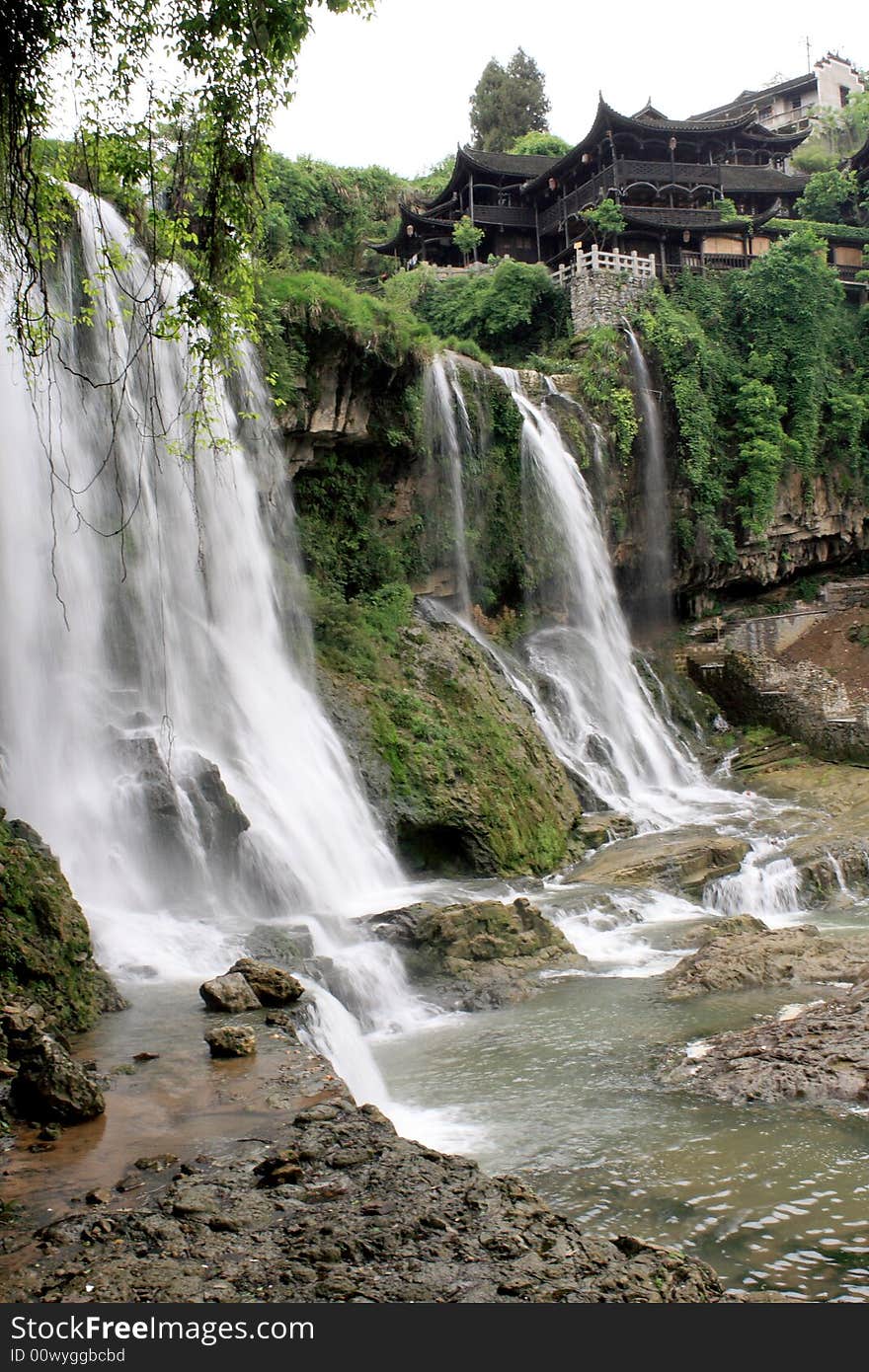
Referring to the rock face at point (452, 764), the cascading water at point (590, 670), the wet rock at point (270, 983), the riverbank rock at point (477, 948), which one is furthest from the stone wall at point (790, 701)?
the wet rock at point (270, 983)

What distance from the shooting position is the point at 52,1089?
5953mm

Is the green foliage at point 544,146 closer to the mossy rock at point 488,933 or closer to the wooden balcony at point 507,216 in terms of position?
the wooden balcony at point 507,216

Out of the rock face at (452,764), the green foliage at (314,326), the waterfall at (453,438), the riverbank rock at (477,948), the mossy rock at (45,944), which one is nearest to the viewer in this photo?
the mossy rock at (45,944)

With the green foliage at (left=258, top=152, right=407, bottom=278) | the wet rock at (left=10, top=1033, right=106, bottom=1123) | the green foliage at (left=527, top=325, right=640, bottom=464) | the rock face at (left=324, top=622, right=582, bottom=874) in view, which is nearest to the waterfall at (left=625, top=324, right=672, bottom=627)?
the green foliage at (left=527, top=325, right=640, bottom=464)

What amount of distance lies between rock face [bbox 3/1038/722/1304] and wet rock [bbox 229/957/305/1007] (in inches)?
108

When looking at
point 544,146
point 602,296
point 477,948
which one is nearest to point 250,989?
point 477,948

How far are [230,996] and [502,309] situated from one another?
25.9m

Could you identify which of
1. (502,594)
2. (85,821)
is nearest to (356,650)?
(502,594)

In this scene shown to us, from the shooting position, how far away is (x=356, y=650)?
17609 mm

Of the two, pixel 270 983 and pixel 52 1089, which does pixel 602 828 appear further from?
pixel 52 1089

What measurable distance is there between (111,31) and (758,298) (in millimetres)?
26892

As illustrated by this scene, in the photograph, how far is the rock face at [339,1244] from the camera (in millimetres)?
4086

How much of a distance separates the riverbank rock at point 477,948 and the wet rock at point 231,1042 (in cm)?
358

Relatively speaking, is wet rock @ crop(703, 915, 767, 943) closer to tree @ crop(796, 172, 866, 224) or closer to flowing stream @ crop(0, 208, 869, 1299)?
flowing stream @ crop(0, 208, 869, 1299)
